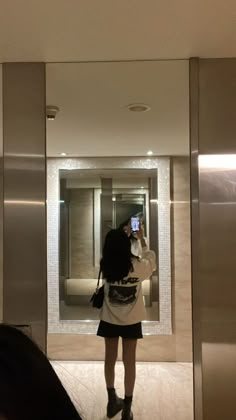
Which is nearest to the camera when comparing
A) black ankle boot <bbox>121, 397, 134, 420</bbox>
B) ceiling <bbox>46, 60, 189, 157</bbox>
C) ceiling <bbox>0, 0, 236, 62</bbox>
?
ceiling <bbox>0, 0, 236, 62</bbox>

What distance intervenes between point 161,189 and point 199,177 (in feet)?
5.19

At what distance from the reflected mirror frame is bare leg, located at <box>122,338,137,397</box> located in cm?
70

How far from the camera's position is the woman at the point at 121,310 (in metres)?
2.20

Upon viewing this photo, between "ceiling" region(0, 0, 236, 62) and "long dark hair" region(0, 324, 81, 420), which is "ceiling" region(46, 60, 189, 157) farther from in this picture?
"long dark hair" region(0, 324, 81, 420)

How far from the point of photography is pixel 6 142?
156 centimetres

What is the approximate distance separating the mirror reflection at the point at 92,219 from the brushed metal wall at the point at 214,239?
4.26 ft

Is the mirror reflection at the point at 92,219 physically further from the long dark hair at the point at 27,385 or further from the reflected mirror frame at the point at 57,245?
the long dark hair at the point at 27,385

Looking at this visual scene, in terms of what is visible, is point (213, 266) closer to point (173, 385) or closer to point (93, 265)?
point (173, 385)

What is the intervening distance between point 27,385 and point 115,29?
3.44 feet

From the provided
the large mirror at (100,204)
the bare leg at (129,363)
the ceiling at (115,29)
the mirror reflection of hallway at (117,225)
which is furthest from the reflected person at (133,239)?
the ceiling at (115,29)

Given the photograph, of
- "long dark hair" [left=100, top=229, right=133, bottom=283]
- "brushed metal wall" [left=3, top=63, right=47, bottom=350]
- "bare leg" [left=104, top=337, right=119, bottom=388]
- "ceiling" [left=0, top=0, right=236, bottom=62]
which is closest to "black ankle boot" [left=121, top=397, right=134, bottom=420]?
"bare leg" [left=104, top=337, right=119, bottom=388]

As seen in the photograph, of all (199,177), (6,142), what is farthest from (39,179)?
(199,177)

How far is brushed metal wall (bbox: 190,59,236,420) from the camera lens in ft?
4.87

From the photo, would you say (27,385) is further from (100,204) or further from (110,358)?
(100,204)
